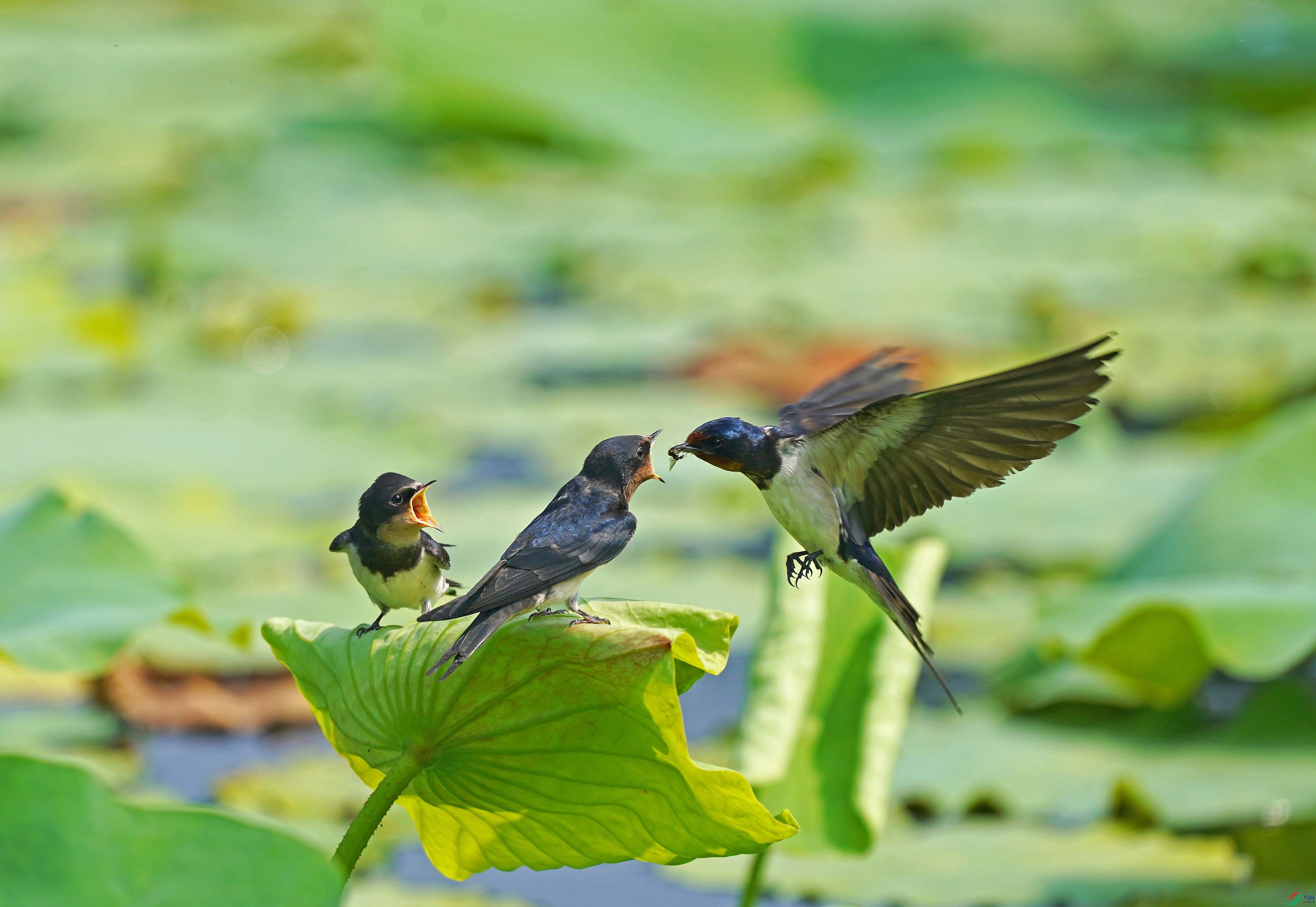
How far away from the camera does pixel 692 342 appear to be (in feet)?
14.8

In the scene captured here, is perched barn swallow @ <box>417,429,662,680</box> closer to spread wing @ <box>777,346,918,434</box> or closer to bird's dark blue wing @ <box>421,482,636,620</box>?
bird's dark blue wing @ <box>421,482,636,620</box>

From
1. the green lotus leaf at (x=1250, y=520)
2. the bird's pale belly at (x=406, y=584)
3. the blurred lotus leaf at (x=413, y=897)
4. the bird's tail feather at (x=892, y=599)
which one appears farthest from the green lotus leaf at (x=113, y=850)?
the green lotus leaf at (x=1250, y=520)

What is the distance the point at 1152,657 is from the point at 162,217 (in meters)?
4.69

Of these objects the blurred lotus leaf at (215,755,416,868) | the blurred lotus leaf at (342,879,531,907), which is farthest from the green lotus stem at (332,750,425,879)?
the blurred lotus leaf at (215,755,416,868)

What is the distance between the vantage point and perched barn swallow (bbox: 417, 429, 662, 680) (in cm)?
94

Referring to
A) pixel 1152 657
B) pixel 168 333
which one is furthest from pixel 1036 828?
pixel 168 333

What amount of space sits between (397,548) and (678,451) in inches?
7.8

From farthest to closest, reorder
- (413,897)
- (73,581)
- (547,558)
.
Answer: (413,897) → (73,581) → (547,558)

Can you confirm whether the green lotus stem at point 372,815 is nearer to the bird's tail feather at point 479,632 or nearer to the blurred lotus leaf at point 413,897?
the bird's tail feather at point 479,632

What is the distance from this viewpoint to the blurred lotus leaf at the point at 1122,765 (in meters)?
2.17

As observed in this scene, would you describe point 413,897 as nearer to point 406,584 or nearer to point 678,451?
point 406,584

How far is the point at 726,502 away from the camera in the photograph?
3.29 meters

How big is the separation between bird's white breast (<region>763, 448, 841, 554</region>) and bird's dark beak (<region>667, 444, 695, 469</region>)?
7 cm

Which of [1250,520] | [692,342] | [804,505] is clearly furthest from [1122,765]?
[692,342]
